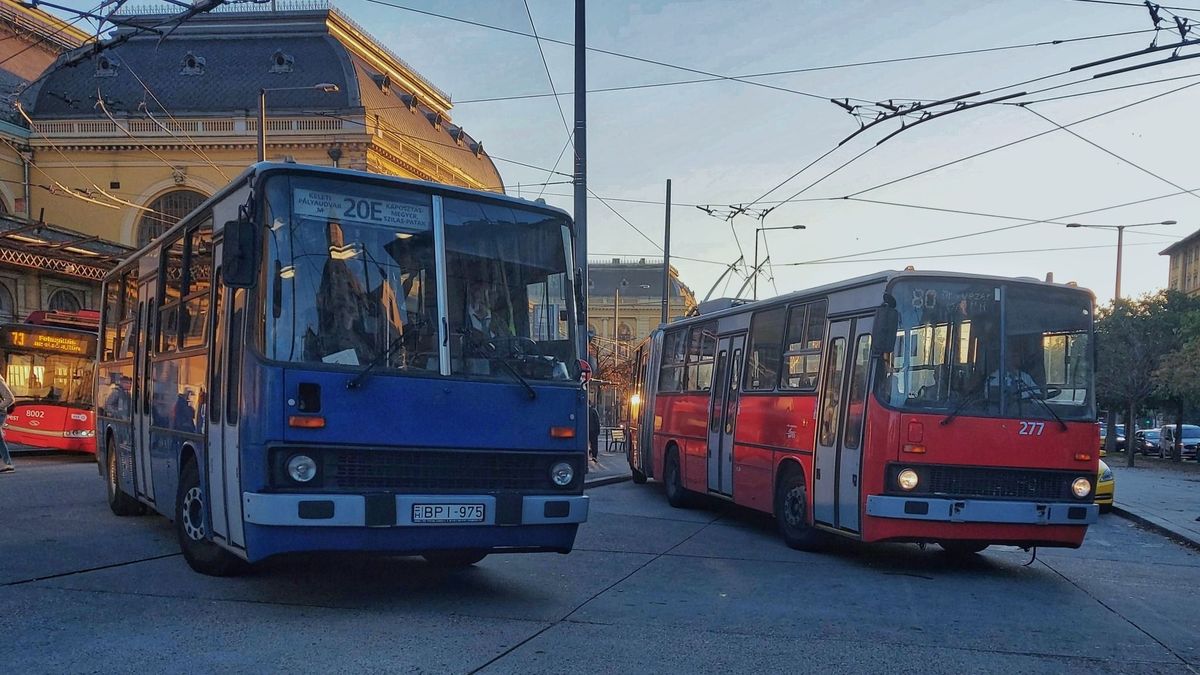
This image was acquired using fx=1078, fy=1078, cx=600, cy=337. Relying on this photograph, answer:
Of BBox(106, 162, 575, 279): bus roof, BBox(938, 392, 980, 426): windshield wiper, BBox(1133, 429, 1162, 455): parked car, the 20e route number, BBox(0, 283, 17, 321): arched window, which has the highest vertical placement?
BBox(0, 283, 17, 321): arched window

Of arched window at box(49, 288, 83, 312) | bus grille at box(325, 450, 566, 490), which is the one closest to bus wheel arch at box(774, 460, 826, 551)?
bus grille at box(325, 450, 566, 490)

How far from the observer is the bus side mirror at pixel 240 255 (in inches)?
264

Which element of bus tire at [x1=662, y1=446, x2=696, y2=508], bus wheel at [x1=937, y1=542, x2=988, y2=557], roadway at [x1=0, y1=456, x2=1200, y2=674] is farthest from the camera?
bus tire at [x1=662, y1=446, x2=696, y2=508]

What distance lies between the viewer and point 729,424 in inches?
554

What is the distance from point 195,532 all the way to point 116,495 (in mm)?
4370

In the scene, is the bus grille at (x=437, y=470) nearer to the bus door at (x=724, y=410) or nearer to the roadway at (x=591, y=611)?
the roadway at (x=591, y=611)

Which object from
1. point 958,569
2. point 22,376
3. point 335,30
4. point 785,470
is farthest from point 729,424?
point 335,30

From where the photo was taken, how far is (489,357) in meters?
7.44

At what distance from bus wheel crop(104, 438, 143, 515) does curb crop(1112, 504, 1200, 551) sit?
1265 cm

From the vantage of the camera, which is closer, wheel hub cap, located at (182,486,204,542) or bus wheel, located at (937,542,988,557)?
wheel hub cap, located at (182,486,204,542)

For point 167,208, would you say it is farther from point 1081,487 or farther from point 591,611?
point 591,611

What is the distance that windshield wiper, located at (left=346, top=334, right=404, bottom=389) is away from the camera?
22.4 ft

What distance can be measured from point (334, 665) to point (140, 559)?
13.8 ft

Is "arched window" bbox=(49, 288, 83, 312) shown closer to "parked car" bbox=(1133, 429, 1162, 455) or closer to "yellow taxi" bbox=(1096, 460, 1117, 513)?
"yellow taxi" bbox=(1096, 460, 1117, 513)
